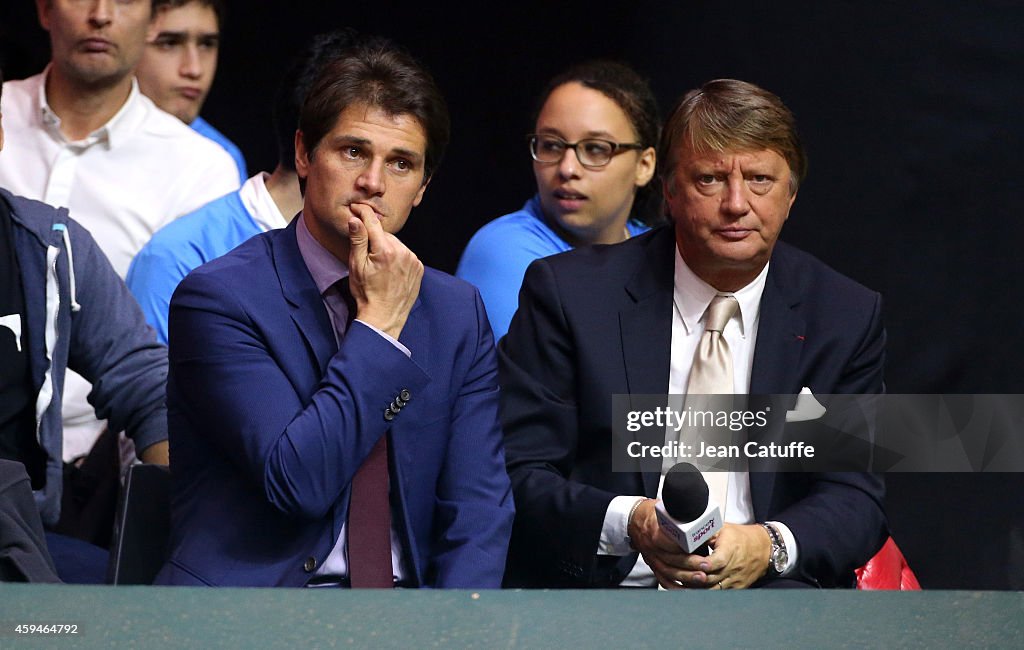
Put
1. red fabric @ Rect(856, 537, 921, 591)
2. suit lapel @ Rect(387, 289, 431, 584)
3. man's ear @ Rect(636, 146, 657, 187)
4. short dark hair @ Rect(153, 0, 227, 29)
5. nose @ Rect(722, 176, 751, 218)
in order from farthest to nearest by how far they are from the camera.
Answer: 1. short dark hair @ Rect(153, 0, 227, 29)
2. man's ear @ Rect(636, 146, 657, 187)
3. red fabric @ Rect(856, 537, 921, 591)
4. nose @ Rect(722, 176, 751, 218)
5. suit lapel @ Rect(387, 289, 431, 584)

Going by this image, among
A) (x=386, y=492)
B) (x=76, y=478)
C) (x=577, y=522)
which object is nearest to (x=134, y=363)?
(x=76, y=478)

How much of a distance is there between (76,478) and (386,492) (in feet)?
2.54

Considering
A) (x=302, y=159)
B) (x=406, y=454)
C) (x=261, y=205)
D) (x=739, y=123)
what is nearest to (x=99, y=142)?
(x=261, y=205)

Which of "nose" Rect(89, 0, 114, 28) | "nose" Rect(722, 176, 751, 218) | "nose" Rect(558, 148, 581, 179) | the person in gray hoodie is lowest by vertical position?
the person in gray hoodie

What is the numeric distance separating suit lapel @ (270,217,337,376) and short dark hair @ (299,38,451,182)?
18cm

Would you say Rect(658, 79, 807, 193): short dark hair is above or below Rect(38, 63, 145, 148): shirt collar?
below

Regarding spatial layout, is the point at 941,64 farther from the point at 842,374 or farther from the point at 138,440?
the point at 138,440

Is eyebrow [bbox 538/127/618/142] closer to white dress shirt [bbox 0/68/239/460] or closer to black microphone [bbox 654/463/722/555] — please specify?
white dress shirt [bbox 0/68/239/460]

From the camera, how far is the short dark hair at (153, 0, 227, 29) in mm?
3127

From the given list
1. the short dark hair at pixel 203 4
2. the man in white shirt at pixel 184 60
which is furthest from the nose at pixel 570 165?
the short dark hair at pixel 203 4

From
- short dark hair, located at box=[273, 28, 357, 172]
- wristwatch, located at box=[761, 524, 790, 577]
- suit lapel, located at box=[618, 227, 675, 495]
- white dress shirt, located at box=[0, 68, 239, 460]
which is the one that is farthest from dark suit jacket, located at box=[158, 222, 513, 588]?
white dress shirt, located at box=[0, 68, 239, 460]

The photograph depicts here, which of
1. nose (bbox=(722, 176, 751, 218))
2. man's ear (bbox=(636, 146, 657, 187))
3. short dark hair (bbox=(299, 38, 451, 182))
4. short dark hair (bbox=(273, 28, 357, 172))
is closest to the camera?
short dark hair (bbox=(299, 38, 451, 182))

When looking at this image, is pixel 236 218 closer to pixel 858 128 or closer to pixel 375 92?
pixel 375 92

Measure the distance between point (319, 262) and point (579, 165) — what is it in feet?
3.03
